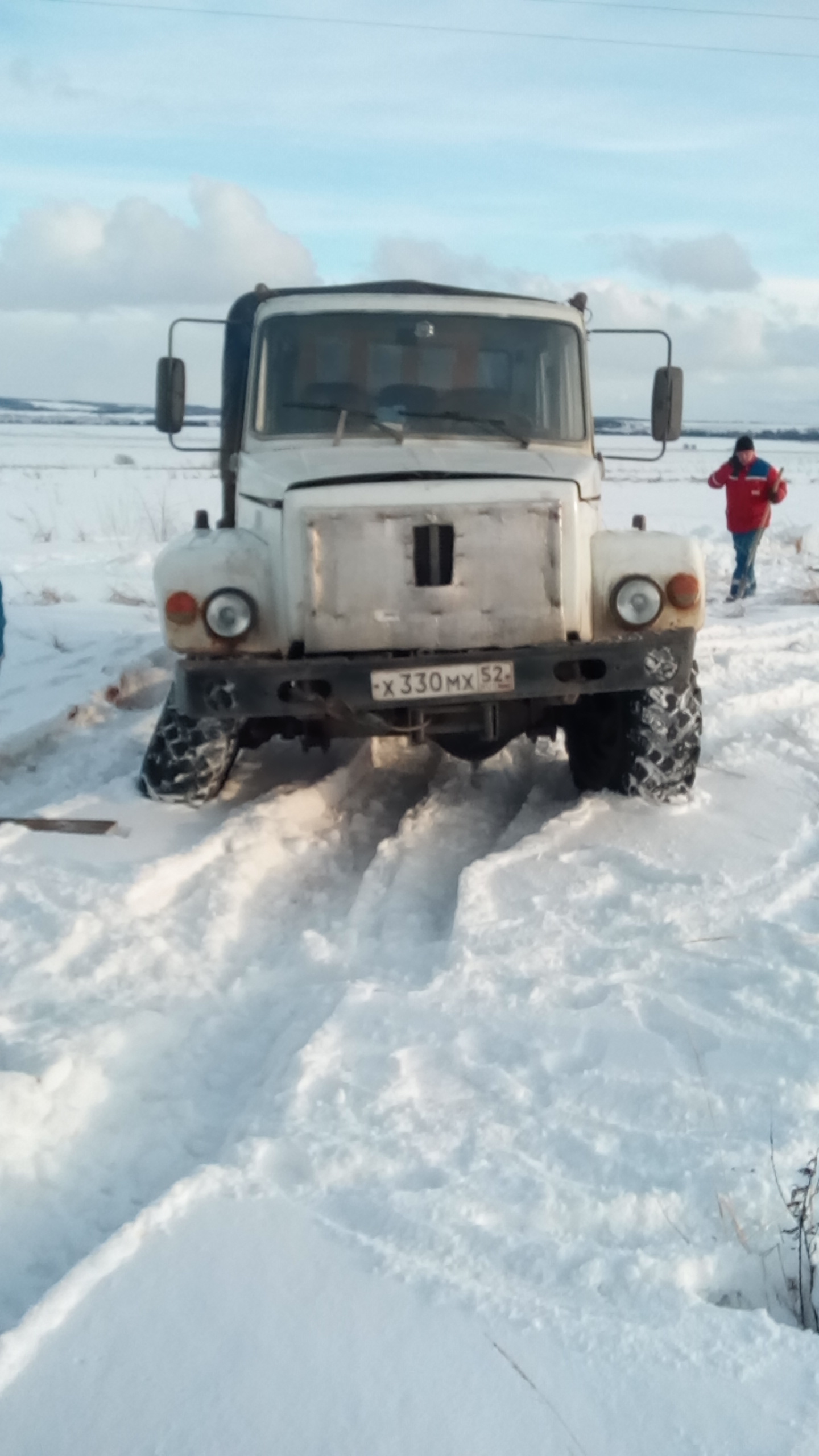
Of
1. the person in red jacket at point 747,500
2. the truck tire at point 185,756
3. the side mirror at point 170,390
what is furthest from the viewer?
the person in red jacket at point 747,500

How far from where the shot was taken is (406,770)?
19.0ft

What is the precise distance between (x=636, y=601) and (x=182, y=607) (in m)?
1.79

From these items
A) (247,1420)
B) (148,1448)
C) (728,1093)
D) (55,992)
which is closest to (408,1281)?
(247,1420)

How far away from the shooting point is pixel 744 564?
458 inches

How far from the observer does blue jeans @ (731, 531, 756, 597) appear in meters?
11.5

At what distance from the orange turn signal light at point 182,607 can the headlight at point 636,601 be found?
166 centimetres

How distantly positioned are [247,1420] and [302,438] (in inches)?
160

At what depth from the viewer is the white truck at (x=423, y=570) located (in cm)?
430

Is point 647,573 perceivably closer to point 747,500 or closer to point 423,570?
point 423,570

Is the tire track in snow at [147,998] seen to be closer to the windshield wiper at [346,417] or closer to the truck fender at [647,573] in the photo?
the truck fender at [647,573]

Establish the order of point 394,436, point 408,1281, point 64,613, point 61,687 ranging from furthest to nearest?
point 64,613, point 61,687, point 394,436, point 408,1281

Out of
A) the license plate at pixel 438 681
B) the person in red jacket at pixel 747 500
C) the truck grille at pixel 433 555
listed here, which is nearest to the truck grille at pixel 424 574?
the truck grille at pixel 433 555

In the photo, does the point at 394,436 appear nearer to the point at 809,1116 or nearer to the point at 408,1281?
the point at 809,1116

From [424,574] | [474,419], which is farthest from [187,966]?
[474,419]
